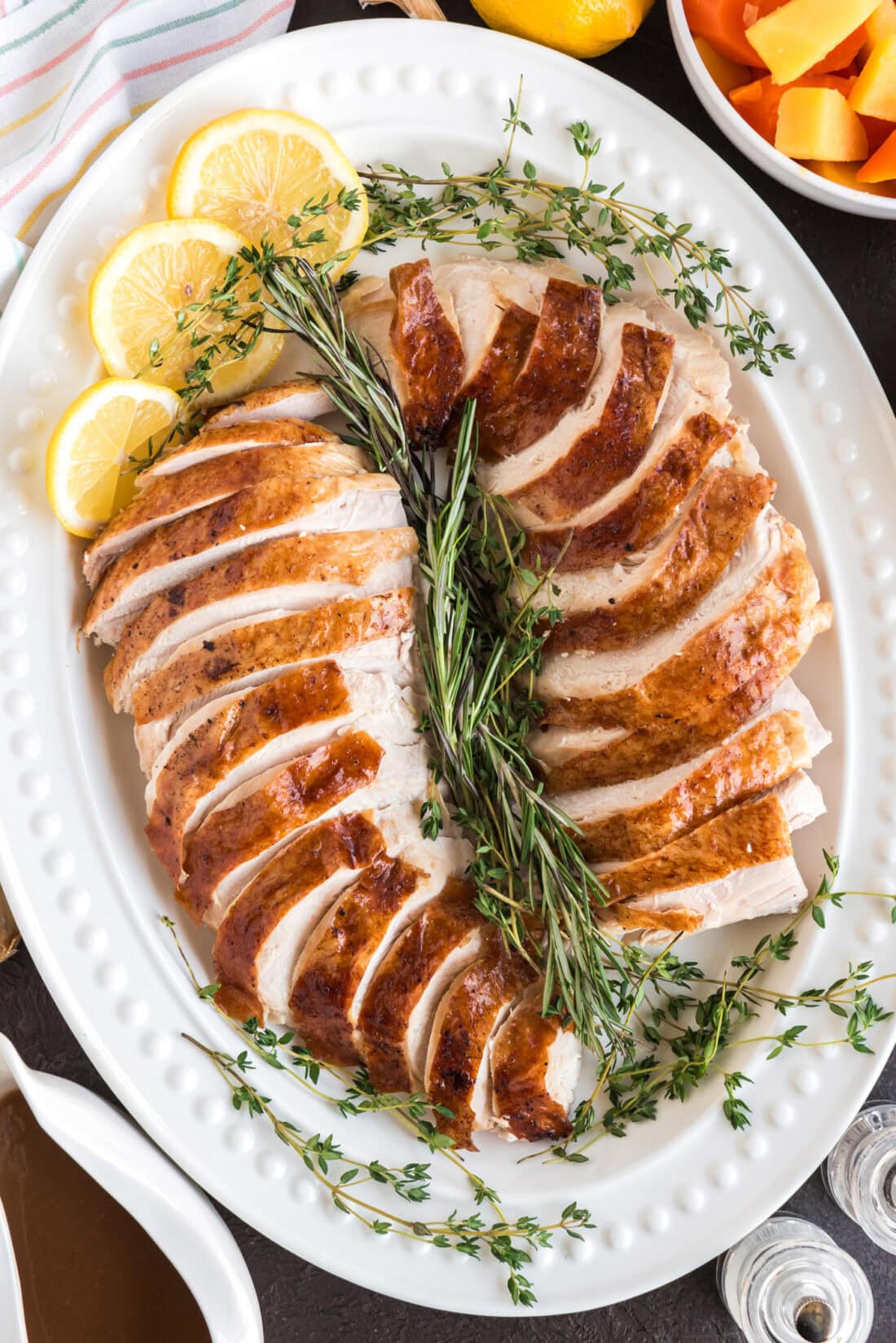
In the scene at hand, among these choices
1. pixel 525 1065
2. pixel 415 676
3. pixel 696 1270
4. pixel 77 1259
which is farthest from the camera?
pixel 696 1270

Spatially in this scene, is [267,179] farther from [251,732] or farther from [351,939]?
[351,939]

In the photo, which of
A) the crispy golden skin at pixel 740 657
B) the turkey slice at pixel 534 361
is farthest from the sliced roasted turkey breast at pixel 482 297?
the crispy golden skin at pixel 740 657

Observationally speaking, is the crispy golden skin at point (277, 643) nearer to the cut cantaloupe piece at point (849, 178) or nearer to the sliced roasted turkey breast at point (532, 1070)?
the sliced roasted turkey breast at point (532, 1070)

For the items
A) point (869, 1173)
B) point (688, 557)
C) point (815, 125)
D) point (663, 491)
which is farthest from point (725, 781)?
point (815, 125)

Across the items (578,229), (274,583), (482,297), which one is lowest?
(274,583)

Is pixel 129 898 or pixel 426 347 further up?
pixel 426 347

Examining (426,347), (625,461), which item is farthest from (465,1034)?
(426,347)

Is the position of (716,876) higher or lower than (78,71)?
lower

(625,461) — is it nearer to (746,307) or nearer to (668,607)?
(668,607)
